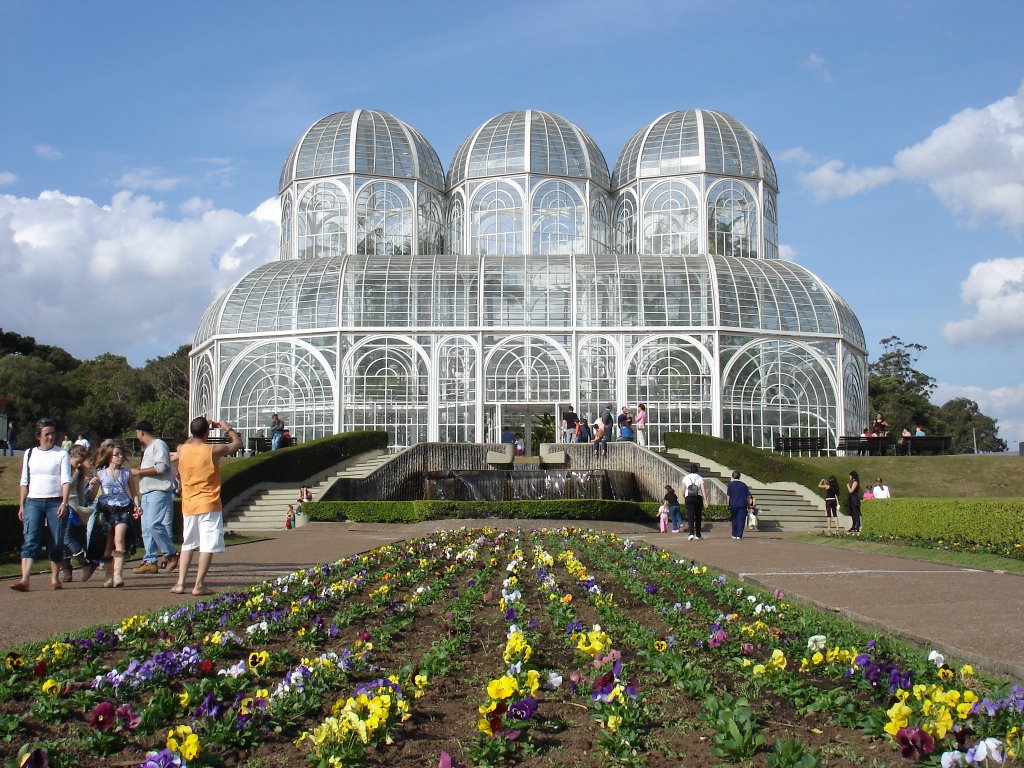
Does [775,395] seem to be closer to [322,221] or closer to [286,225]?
[322,221]

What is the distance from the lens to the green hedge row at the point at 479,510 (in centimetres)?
2519

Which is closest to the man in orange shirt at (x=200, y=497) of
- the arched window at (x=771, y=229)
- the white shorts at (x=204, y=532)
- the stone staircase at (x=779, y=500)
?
the white shorts at (x=204, y=532)

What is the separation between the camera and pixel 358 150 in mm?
47094

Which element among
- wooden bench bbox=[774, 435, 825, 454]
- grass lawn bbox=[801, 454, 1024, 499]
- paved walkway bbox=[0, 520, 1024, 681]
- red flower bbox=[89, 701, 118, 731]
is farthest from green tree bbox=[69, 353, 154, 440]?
red flower bbox=[89, 701, 118, 731]

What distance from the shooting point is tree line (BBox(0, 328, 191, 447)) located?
198 feet

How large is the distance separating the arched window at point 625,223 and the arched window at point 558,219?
85.9 inches

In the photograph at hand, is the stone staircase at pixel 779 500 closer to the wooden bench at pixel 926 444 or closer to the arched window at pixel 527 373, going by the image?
the arched window at pixel 527 373

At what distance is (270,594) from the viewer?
9102mm

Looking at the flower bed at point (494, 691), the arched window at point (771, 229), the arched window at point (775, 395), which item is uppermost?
the arched window at point (771, 229)

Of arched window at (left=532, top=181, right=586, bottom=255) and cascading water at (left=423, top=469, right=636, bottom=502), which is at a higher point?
arched window at (left=532, top=181, right=586, bottom=255)

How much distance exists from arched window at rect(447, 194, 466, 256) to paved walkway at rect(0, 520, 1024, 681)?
101ft

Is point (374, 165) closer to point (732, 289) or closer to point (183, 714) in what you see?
point (732, 289)

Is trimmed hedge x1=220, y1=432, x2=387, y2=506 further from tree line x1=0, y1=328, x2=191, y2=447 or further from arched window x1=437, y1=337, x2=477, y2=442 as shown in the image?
tree line x1=0, y1=328, x2=191, y2=447

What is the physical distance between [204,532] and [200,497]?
34 centimetres
